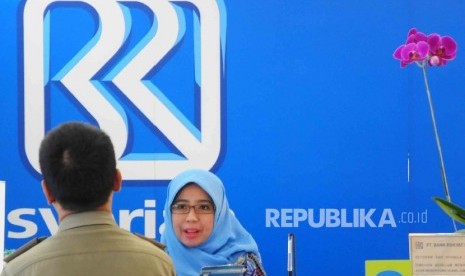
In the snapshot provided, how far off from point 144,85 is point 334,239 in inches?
40.9

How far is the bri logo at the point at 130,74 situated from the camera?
11.6ft

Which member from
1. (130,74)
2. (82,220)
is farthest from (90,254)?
(130,74)

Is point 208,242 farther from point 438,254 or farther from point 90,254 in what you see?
point 90,254

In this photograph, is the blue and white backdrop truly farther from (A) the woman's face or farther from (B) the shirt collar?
(B) the shirt collar

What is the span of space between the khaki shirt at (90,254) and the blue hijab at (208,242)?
1.44 m

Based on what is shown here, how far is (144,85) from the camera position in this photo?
3562mm

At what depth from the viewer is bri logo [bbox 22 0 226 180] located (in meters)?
3.55

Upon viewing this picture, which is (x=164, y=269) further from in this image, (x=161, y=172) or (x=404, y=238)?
(x=404, y=238)

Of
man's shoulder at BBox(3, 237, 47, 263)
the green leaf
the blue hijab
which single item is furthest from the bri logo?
man's shoulder at BBox(3, 237, 47, 263)

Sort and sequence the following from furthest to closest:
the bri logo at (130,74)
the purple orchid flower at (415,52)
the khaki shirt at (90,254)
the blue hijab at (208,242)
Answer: the bri logo at (130,74) < the blue hijab at (208,242) < the purple orchid flower at (415,52) < the khaki shirt at (90,254)

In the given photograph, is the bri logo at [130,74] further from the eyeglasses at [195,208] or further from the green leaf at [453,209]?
the green leaf at [453,209]

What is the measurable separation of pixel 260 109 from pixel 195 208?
0.77m

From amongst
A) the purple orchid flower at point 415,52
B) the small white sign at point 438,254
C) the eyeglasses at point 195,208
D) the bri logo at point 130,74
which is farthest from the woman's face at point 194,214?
the small white sign at point 438,254

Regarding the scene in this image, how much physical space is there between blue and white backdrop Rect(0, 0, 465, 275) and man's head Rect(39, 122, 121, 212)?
6.78 feet
